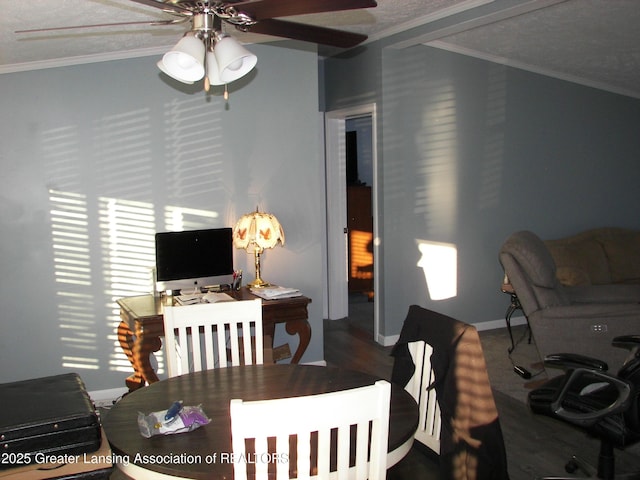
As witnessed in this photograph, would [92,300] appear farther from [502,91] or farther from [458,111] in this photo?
[502,91]

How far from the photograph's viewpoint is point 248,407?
1.43m

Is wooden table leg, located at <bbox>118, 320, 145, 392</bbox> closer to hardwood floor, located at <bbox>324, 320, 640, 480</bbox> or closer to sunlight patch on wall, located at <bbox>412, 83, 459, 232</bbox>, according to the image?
hardwood floor, located at <bbox>324, 320, 640, 480</bbox>

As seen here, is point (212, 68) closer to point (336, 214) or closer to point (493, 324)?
point (336, 214)

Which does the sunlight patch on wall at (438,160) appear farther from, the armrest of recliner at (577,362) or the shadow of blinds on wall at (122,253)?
the armrest of recliner at (577,362)

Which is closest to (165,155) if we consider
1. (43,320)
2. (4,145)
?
(4,145)

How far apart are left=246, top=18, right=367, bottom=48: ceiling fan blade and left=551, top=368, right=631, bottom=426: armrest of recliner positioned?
1593 millimetres

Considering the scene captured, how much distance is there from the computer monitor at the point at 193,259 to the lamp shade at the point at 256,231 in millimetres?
76

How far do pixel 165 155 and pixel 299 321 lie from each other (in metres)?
1.41

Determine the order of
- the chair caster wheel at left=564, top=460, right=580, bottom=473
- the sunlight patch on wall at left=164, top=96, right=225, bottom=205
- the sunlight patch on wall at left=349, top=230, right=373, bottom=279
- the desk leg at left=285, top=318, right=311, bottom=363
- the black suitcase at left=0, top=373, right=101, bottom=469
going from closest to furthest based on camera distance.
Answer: the black suitcase at left=0, top=373, right=101, bottom=469
the chair caster wheel at left=564, top=460, right=580, bottom=473
the desk leg at left=285, top=318, right=311, bottom=363
the sunlight patch on wall at left=164, top=96, right=225, bottom=205
the sunlight patch on wall at left=349, top=230, right=373, bottom=279

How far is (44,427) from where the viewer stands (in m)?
1.73

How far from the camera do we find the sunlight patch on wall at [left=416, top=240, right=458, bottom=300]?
5.35m

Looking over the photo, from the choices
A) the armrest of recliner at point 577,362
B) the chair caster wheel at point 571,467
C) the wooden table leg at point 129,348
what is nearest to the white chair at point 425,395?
the armrest of recliner at point 577,362

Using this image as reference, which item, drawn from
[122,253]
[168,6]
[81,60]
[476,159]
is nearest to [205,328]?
[168,6]

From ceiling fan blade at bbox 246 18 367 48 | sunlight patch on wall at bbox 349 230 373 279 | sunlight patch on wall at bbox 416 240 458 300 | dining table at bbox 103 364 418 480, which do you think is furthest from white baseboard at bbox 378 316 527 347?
ceiling fan blade at bbox 246 18 367 48
